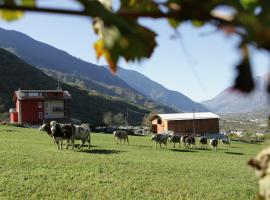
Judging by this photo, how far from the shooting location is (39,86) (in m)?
146

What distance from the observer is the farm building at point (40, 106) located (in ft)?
225

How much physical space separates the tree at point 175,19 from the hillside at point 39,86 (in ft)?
415

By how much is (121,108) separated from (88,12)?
170m

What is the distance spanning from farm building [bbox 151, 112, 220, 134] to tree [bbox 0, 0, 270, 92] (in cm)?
6827

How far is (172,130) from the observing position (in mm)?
68750

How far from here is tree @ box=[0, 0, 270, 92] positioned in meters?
0.55

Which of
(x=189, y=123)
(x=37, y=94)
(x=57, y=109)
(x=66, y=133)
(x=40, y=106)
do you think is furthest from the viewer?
(x=57, y=109)

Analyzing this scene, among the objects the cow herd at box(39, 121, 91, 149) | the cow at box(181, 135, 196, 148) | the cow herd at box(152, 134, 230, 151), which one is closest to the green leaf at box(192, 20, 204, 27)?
the cow herd at box(39, 121, 91, 149)

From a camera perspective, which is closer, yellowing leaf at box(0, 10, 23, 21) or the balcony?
yellowing leaf at box(0, 10, 23, 21)

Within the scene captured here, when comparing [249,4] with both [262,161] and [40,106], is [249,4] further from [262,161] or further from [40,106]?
[40,106]

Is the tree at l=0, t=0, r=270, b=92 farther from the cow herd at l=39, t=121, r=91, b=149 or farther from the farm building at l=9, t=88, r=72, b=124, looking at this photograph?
the farm building at l=9, t=88, r=72, b=124

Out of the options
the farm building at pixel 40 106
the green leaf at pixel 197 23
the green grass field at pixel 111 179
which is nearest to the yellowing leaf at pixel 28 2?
the green leaf at pixel 197 23

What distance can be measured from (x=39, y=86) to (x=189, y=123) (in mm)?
86620

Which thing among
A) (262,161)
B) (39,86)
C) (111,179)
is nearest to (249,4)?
(262,161)
